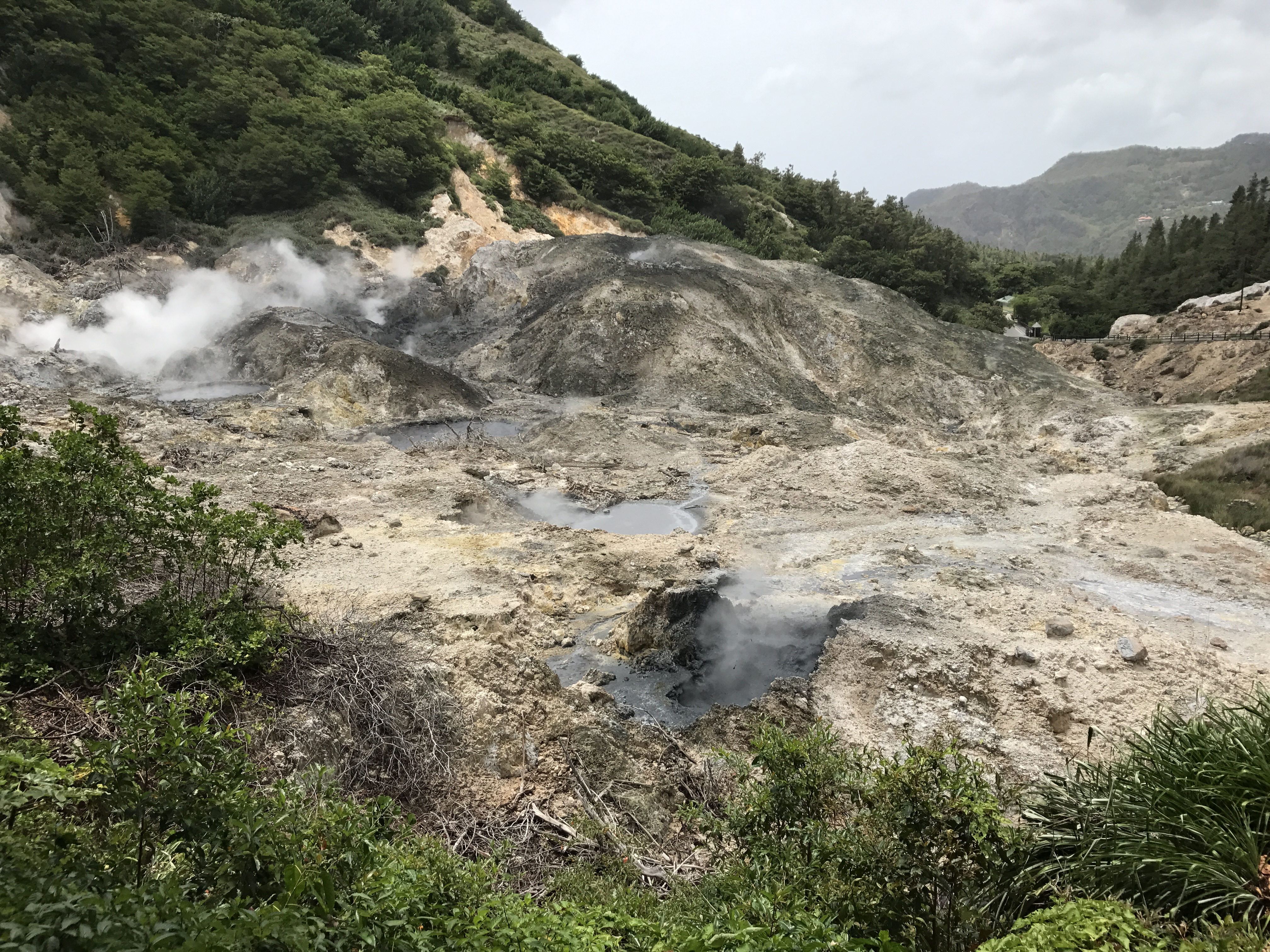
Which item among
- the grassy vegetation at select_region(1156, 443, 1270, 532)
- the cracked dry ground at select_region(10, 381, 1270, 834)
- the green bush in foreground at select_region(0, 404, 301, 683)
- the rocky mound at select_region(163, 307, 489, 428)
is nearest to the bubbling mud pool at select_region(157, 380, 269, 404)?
the rocky mound at select_region(163, 307, 489, 428)

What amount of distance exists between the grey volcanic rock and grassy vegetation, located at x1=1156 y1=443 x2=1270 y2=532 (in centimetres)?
757

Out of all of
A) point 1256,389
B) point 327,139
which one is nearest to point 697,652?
point 1256,389

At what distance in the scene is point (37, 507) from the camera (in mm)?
5191

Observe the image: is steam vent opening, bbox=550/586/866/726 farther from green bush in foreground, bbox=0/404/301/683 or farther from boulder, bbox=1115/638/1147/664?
green bush in foreground, bbox=0/404/301/683

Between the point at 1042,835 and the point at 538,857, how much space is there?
11.6ft

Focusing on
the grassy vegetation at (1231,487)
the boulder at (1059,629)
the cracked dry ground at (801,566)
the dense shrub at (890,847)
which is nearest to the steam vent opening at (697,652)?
the cracked dry ground at (801,566)

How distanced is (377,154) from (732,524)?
28282mm

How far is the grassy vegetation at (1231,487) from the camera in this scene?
13453mm

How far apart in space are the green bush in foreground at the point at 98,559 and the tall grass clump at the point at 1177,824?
18.5 feet

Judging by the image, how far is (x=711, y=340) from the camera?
952 inches

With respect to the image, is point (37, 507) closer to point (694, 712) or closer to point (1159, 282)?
point (694, 712)

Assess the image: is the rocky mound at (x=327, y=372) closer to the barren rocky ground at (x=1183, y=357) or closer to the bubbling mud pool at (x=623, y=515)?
the bubbling mud pool at (x=623, y=515)

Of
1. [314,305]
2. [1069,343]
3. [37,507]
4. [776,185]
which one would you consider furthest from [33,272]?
[776,185]

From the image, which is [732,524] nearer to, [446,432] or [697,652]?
[697,652]
